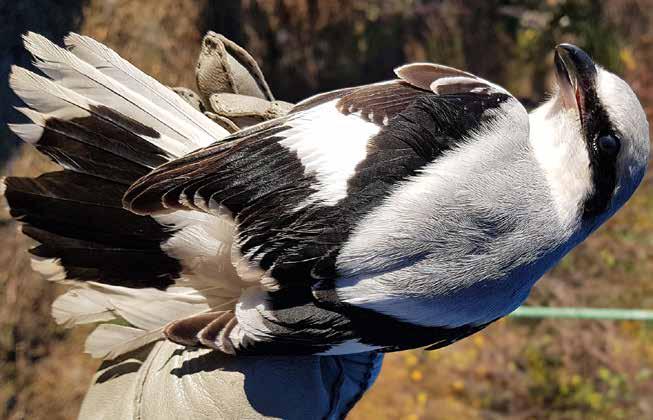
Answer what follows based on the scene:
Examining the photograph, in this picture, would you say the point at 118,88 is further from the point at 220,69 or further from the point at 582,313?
the point at 582,313

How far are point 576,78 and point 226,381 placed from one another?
87cm

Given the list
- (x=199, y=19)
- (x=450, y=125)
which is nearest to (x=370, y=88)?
(x=450, y=125)

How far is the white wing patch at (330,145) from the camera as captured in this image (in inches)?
57.2

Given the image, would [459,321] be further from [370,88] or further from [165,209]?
[165,209]

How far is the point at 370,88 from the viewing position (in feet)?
5.36

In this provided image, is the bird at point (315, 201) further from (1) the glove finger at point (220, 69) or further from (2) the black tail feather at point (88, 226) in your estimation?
(1) the glove finger at point (220, 69)

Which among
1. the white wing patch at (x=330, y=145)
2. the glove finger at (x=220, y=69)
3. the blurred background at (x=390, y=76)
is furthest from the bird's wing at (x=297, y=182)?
the blurred background at (x=390, y=76)

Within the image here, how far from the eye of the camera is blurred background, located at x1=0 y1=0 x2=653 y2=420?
8.96 ft

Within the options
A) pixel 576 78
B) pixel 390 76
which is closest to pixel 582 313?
pixel 390 76

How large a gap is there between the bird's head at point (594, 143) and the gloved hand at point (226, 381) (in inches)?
20.3

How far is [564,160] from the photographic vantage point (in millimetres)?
1626

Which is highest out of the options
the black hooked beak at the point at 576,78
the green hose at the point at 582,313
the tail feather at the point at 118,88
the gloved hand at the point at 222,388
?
the tail feather at the point at 118,88

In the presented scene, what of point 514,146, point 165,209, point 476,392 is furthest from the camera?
point 476,392

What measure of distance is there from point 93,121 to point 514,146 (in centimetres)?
75
